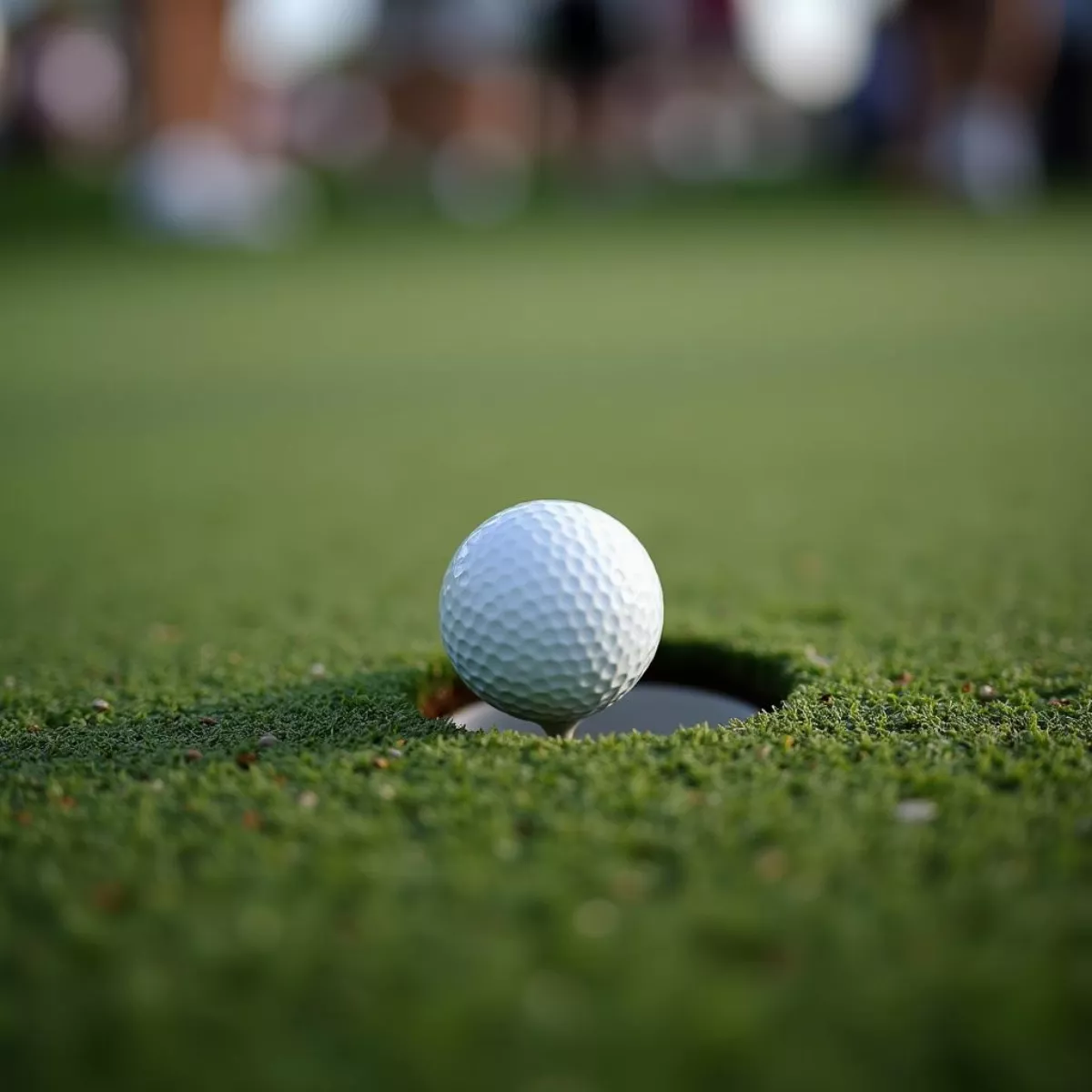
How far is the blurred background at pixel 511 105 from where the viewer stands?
17.5 m

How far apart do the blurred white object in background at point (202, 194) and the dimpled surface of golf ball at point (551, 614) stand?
14998 millimetres

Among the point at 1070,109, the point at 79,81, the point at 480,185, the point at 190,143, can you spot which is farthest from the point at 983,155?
the point at 79,81

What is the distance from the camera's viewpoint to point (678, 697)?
2789mm

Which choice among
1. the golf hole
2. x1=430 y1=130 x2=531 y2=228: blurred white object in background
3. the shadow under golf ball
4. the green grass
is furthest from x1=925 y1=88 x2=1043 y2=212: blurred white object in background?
the shadow under golf ball

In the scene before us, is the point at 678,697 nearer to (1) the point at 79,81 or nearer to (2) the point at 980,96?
(2) the point at 980,96

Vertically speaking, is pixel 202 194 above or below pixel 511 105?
below

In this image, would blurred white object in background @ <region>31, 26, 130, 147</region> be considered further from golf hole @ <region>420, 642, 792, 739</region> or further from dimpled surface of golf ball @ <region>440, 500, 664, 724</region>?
dimpled surface of golf ball @ <region>440, 500, 664, 724</region>

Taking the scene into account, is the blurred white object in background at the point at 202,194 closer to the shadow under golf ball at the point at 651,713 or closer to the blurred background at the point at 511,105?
the blurred background at the point at 511,105

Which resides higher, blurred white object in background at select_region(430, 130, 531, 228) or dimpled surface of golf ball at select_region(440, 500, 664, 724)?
blurred white object in background at select_region(430, 130, 531, 228)

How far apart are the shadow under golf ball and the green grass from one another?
0.13m

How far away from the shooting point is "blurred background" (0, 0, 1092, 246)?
57.4ft

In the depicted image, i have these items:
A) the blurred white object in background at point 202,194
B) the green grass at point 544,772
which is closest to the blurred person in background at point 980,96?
the blurred white object in background at point 202,194

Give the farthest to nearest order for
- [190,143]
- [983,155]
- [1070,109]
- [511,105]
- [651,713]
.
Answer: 1. [511,105]
2. [1070,109]
3. [983,155]
4. [190,143]
5. [651,713]

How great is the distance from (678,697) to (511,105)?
32.6m
